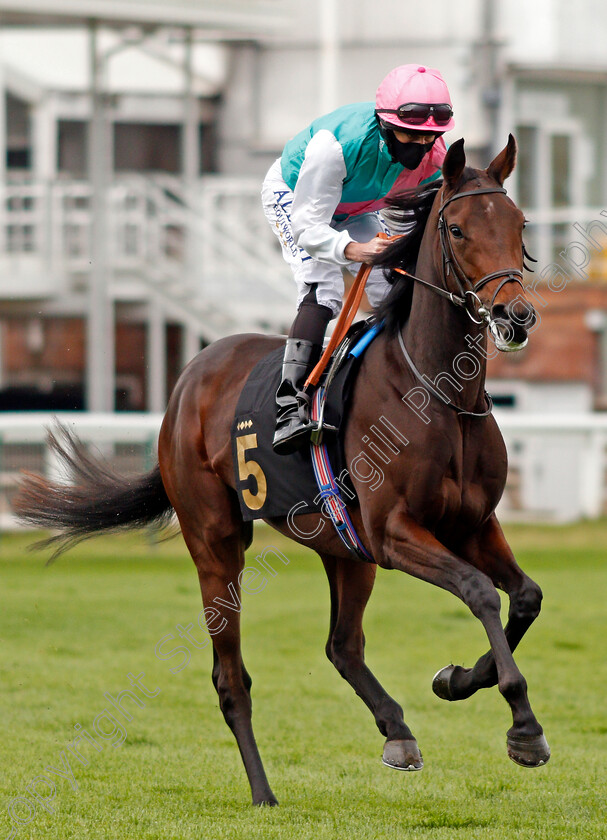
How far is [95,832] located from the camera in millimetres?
3531

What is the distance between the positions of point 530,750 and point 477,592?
0.41m

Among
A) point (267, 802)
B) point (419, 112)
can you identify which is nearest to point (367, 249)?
point (419, 112)

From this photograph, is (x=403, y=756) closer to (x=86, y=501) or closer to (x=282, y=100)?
(x=86, y=501)

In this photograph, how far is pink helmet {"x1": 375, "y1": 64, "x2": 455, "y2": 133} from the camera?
3598mm

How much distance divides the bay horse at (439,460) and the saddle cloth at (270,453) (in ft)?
0.19

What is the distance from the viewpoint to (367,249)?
3.69 meters

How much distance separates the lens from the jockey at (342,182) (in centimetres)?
364

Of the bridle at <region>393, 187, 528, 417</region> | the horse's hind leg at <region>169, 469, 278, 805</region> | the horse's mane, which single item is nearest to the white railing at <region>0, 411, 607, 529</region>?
the horse's hind leg at <region>169, 469, 278, 805</region>

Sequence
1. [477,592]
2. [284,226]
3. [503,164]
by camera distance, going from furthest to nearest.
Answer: [284,226], [503,164], [477,592]

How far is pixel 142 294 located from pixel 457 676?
929 cm

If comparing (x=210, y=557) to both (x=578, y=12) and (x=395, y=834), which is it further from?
(x=578, y=12)

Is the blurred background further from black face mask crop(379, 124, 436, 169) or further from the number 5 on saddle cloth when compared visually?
black face mask crop(379, 124, 436, 169)

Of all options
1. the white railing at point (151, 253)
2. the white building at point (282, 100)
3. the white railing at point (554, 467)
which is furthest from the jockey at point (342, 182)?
the white building at point (282, 100)

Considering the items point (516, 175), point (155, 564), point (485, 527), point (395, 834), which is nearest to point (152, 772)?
point (395, 834)
